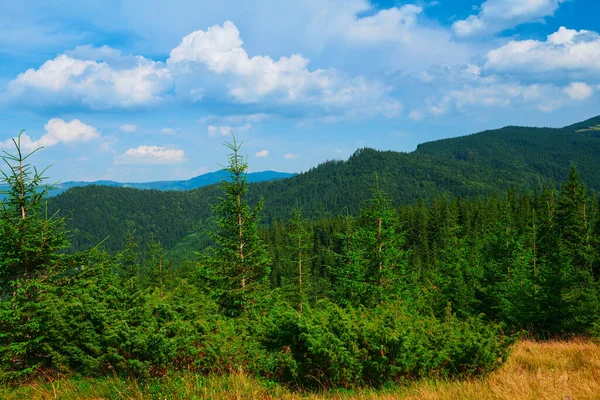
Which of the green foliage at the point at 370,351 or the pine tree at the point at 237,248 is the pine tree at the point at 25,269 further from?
the pine tree at the point at 237,248

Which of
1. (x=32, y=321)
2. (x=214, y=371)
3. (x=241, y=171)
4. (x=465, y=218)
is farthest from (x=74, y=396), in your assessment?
(x=465, y=218)

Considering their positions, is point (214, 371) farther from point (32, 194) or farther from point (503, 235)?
point (503, 235)

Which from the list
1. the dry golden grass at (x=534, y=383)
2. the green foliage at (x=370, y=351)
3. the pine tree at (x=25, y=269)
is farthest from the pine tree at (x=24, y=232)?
the dry golden grass at (x=534, y=383)

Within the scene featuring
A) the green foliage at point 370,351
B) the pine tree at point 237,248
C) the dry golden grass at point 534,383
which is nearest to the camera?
the dry golden grass at point 534,383

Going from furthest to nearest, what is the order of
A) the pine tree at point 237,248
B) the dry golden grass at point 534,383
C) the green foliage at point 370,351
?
the pine tree at point 237,248, the green foliage at point 370,351, the dry golden grass at point 534,383

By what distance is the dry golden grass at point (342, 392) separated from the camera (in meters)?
4.50

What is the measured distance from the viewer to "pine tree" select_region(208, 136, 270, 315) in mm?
14734

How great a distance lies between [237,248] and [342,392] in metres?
10.5

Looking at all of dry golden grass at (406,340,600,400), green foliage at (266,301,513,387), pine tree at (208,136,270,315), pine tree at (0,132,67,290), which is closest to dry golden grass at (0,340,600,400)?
dry golden grass at (406,340,600,400)

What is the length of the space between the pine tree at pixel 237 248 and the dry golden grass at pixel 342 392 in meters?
9.14

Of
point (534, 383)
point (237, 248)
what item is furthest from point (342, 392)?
point (237, 248)

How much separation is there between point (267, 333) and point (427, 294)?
15.3 m

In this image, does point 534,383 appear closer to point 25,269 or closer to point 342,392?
point 342,392

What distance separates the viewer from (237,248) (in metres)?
15.1
